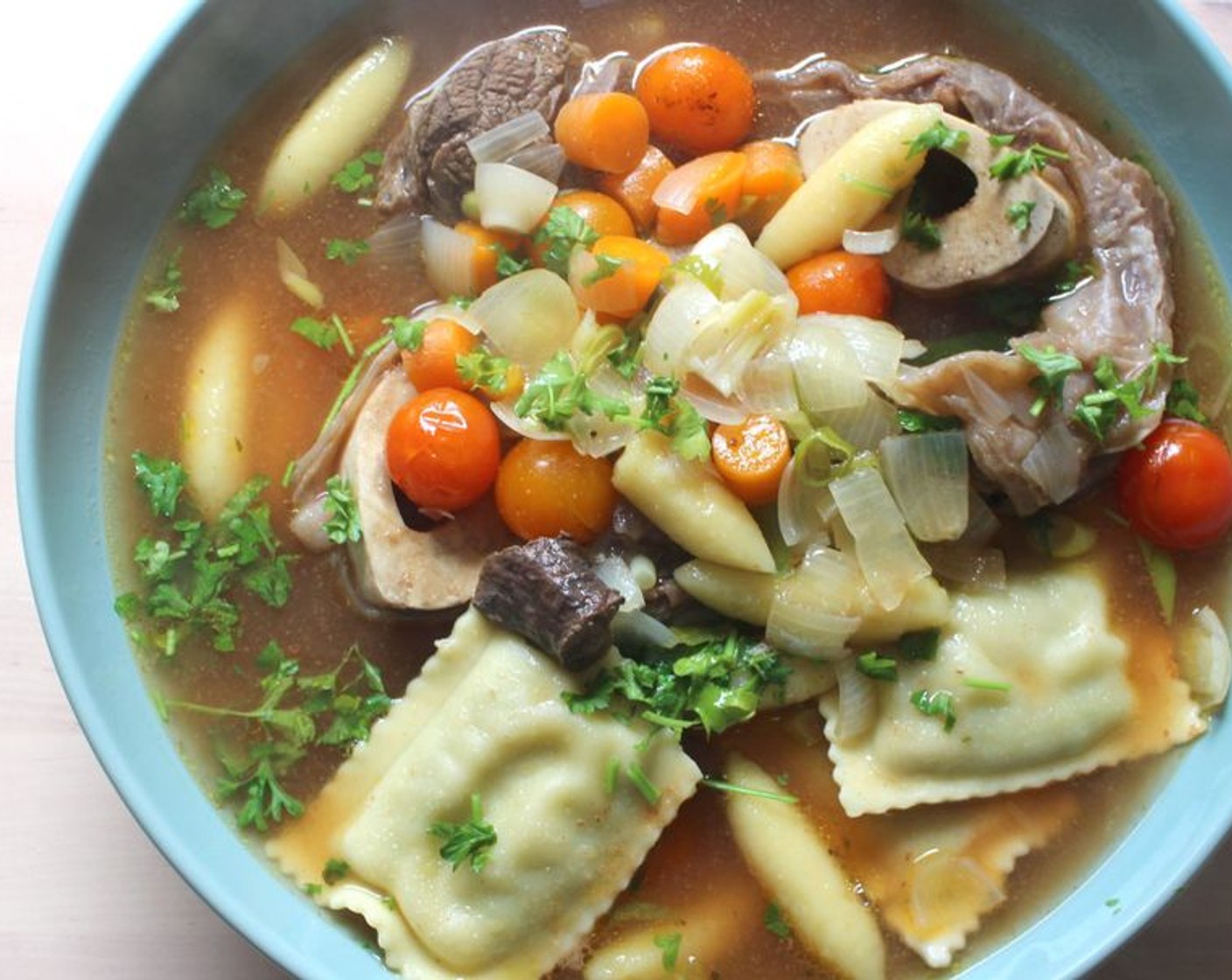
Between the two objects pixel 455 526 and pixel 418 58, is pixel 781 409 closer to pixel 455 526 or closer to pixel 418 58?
pixel 455 526

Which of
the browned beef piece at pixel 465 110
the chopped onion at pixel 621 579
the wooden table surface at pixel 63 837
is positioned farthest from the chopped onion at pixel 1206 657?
the browned beef piece at pixel 465 110

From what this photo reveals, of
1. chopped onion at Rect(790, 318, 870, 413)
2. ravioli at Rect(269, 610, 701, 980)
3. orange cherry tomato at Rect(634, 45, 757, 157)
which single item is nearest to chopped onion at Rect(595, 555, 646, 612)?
ravioli at Rect(269, 610, 701, 980)

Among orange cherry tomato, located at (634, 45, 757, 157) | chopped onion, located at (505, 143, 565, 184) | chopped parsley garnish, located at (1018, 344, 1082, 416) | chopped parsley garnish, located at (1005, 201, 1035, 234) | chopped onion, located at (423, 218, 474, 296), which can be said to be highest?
chopped parsley garnish, located at (1005, 201, 1035, 234)

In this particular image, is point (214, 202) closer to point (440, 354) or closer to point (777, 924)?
point (440, 354)

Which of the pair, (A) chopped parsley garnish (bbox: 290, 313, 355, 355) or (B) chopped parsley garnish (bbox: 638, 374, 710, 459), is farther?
(A) chopped parsley garnish (bbox: 290, 313, 355, 355)

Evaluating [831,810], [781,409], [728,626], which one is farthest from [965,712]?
[781,409]

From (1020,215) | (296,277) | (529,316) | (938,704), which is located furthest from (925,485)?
(296,277)

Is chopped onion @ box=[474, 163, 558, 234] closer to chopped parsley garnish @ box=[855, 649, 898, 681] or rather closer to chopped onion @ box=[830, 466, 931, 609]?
chopped onion @ box=[830, 466, 931, 609]
